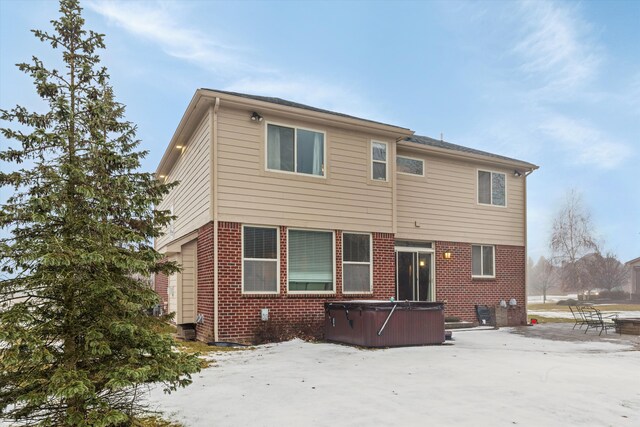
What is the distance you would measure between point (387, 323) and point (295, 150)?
15.6ft

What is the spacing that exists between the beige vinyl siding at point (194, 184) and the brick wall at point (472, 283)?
7.49 metres

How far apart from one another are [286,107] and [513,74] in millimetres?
51756

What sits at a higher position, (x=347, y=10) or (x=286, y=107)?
(x=347, y=10)

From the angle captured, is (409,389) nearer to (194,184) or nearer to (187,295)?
(187,295)

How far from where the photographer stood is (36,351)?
11.1 ft

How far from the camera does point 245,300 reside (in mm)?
10844

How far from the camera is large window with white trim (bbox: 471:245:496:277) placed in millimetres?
15914

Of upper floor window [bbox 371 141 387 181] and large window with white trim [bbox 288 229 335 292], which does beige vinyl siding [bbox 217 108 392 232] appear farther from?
large window with white trim [bbox 288 229 335 292]

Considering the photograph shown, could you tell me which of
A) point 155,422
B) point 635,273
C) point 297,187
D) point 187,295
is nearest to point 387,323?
point 297,187

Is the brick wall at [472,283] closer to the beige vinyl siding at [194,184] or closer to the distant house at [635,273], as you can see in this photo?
the beige vinyl siding at [194,184]

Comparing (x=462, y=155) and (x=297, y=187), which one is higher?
(x=462, y=155)

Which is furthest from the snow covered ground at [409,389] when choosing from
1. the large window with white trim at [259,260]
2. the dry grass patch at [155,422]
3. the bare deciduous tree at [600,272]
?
the bare deciduous tree at [600,272]

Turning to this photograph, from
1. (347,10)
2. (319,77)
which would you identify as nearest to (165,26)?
(347,10)

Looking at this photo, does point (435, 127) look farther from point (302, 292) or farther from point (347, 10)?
point (302, 292)
